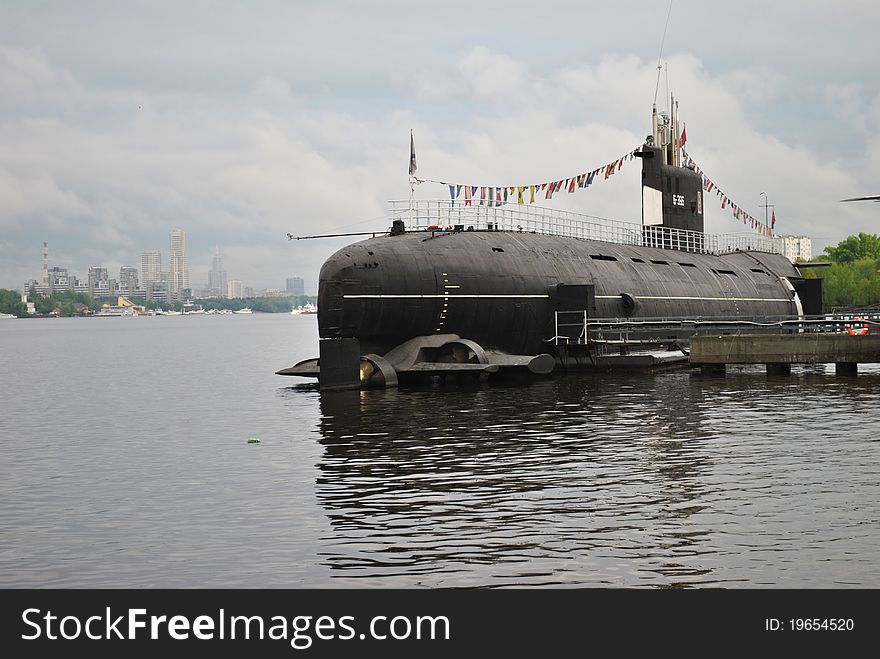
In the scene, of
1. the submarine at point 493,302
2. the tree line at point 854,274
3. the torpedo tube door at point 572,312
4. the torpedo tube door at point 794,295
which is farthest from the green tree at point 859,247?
the torpedo tube door at point 572,312

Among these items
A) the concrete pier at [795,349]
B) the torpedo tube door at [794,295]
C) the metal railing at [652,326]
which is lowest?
the concrete pier at [795,349]

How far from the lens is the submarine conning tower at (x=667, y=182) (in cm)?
5556

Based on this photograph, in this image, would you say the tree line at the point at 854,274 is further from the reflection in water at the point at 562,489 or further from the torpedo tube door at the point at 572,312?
the reflection in water at the point at 562,489

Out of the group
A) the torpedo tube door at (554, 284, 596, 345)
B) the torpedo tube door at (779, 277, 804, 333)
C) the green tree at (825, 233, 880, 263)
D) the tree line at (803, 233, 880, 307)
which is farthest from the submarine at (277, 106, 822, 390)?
the green tree at (825, 233, 880, 263)

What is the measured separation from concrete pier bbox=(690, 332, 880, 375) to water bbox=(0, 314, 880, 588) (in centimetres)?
400

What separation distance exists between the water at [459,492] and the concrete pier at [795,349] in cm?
400

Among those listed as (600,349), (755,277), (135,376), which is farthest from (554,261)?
(135,376)

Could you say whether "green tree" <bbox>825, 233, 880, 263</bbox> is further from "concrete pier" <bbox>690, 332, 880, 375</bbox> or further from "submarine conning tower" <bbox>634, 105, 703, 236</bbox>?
"concrete pier" <bbox>690, 332, 880, 375</bbox>

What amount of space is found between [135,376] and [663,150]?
100ft

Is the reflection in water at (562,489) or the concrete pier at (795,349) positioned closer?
the reflection in water at (562,489)

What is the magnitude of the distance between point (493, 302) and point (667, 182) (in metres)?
20.3

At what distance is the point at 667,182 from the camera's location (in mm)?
56062
